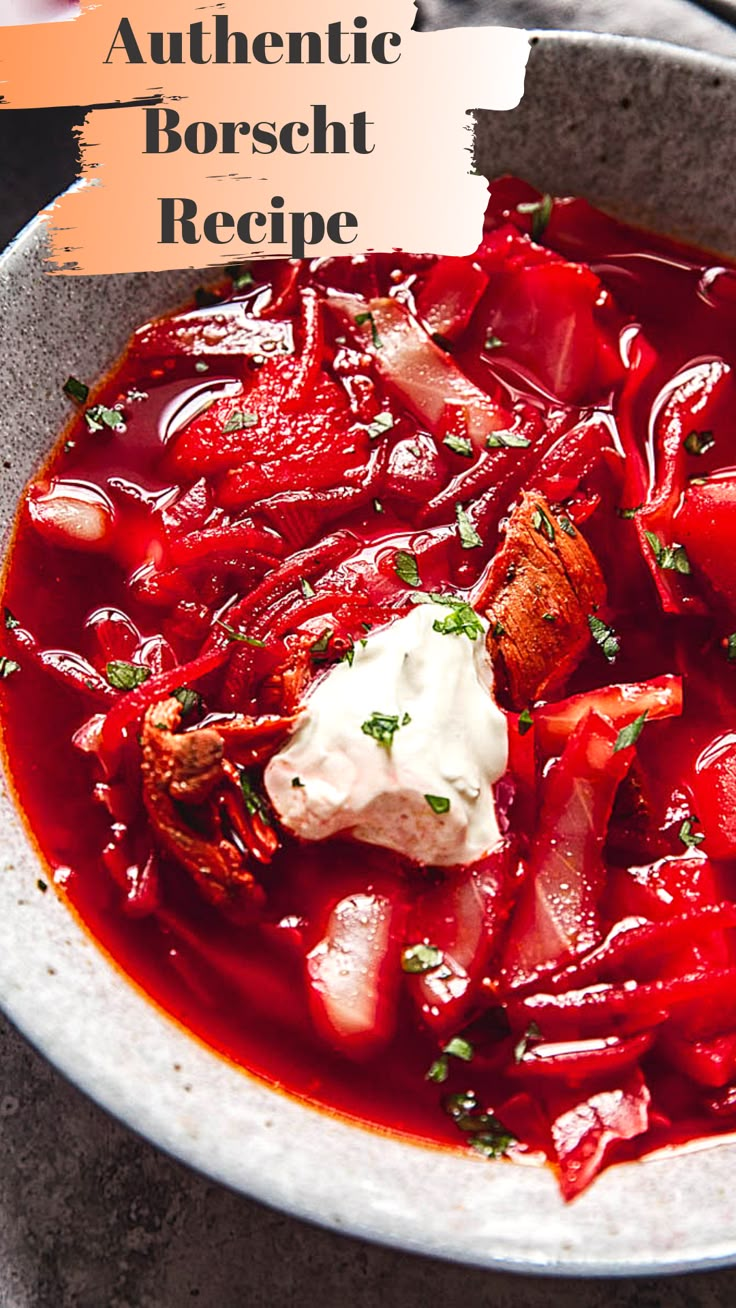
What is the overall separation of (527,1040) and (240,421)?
Result: 1672 mm

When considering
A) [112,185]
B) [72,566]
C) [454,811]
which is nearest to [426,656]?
[454,811]

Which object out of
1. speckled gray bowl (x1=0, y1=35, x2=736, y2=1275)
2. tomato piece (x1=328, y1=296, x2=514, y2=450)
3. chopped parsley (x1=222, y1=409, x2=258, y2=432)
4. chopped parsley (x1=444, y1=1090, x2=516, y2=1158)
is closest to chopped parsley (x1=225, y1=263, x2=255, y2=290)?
speckled gray bowl (x1=0, y1=35, x2=736, y2=1275)

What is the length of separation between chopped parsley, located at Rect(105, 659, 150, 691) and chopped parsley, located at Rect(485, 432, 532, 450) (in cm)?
107

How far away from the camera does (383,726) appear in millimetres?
2904

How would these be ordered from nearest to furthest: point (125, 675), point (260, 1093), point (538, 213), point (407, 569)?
point (260, 1093)
point (125, 675)
point (407, 569)
point (538, 213)

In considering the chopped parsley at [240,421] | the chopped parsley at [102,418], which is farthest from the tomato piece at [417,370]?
the chopped parsley at [102,418]

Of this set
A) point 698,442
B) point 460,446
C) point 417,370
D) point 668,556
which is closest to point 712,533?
point 668,556

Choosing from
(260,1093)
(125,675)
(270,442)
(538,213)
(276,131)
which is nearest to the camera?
(260,1093)

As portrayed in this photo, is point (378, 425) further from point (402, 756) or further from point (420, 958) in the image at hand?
point (420, 958)

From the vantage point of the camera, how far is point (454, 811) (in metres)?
2.88

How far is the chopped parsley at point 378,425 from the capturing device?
11.5ft

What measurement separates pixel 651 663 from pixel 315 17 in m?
2.03

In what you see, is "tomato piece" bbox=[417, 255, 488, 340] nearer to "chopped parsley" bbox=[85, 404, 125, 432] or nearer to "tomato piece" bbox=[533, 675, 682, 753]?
"chopped parsley" bbox=[85, 404, 125, 432]

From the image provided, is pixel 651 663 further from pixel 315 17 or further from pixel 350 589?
pixel 315 17
